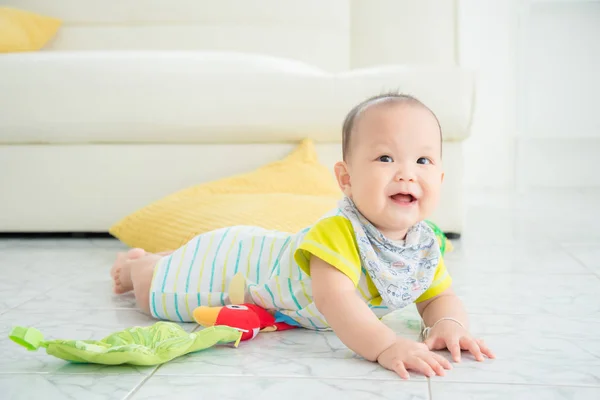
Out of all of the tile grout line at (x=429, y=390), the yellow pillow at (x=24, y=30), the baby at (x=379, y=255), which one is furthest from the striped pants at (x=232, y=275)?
the yellow pillow at (x=24, y=30)

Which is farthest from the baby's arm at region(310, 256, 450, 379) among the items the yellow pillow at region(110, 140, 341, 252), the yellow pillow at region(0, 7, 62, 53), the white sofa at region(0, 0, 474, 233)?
the yellow pillow at region(0, 7, 62, 53)

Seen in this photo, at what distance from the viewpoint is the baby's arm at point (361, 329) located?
32.2 inches

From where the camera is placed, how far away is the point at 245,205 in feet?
5.19

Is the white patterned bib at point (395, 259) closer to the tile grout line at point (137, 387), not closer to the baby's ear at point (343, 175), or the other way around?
the baby's ear at point (343, 175)

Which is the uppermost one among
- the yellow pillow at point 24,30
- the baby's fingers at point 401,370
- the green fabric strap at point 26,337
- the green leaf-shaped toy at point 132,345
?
the yellow pillow at point 24,30

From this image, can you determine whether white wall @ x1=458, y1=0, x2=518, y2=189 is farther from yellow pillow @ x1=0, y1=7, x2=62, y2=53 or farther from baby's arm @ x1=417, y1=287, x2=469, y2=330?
baby's arm @ x1=417, y1=287, x2=469, y2=330

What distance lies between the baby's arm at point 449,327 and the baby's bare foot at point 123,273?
0.49 metres

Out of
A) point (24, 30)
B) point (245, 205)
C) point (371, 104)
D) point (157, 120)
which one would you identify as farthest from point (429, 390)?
point (24, 30)

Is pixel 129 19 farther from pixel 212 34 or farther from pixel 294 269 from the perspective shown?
pixel 294 269

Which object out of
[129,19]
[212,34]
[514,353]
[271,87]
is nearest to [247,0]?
[212,34]

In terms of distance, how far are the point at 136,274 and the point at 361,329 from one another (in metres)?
0.46

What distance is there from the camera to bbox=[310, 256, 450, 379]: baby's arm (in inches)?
32.2

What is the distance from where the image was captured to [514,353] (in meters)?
0.90

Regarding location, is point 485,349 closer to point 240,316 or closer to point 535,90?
point 240,316
